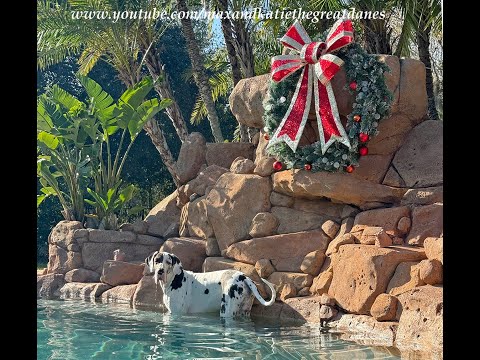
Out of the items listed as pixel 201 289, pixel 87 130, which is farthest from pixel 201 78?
pixel 201 289

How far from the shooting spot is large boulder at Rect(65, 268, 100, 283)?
1298 centimetres

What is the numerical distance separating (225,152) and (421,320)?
6596mm

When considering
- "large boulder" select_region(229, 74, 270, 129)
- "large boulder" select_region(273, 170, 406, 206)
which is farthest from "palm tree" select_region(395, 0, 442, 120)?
"large boulder" select_region(273, 170, 406, 206)

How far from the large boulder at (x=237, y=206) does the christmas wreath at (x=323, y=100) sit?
0.51m

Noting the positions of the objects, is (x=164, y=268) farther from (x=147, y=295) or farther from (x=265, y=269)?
(x=265, y=269)

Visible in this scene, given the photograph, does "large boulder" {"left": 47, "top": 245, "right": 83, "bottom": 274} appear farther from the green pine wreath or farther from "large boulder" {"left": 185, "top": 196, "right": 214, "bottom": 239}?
the green pine wreath

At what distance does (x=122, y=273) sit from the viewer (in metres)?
12.1

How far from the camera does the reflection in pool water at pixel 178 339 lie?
7211 millimetres

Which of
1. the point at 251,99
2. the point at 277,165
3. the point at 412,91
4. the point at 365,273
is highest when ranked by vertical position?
the point at 251,99

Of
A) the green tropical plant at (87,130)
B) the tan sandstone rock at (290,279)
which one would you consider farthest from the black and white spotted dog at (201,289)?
the green tropical plant at (87,130)
